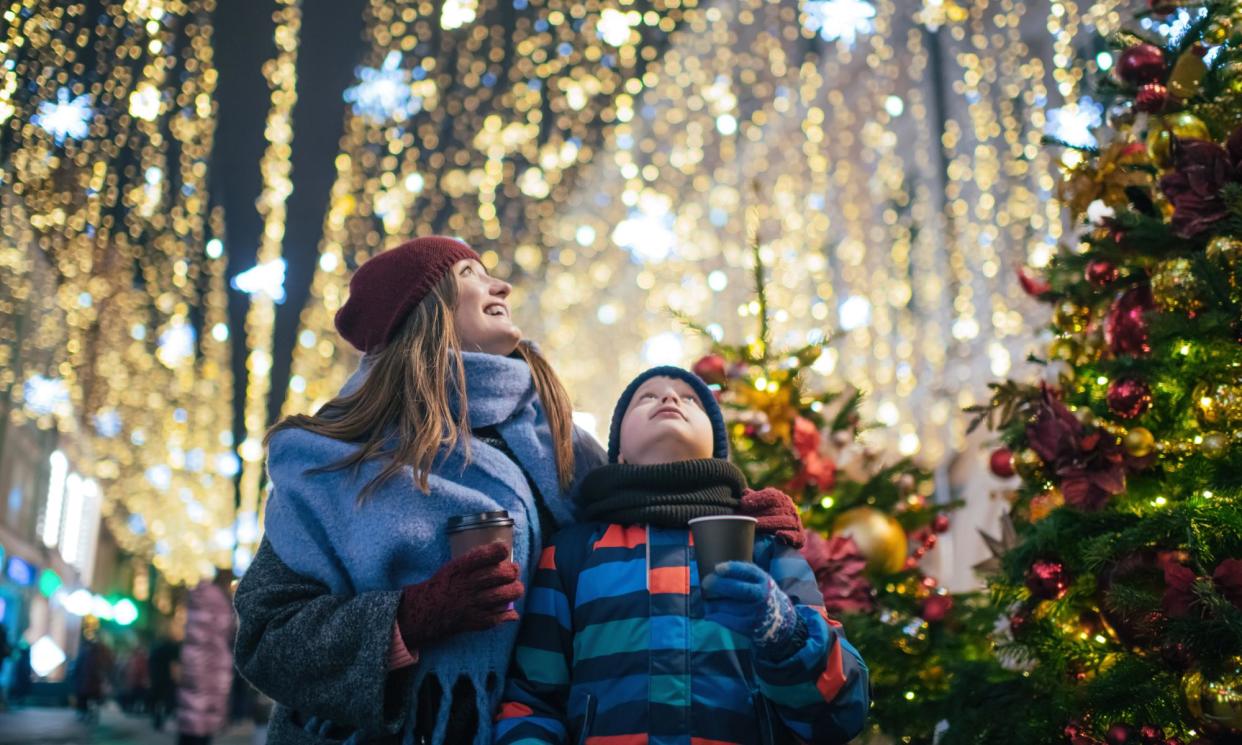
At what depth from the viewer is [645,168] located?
15.5 m

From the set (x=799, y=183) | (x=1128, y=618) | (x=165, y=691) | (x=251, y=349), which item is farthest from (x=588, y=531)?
(x=251, y=349)

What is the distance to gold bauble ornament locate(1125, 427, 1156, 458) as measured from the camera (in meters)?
2.77

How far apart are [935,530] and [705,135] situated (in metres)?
11.6

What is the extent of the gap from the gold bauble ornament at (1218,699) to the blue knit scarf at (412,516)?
4.28 feet

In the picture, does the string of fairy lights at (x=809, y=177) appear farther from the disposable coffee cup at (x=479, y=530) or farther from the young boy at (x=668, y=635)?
Answer: the disposable coffee cup at (x=479, y=530)

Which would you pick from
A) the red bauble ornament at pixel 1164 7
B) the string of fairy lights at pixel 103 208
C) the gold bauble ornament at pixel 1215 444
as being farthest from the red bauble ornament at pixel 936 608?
the string of fairy lights at pixel 103 208

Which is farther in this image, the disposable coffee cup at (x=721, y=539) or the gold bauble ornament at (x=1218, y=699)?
the gold bauble ornament at (x=1218, y=699)

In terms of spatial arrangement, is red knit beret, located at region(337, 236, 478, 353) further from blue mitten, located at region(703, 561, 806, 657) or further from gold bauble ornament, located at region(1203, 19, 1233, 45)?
gold bauble ornament, located at region(1203, 19, 1233, 45)

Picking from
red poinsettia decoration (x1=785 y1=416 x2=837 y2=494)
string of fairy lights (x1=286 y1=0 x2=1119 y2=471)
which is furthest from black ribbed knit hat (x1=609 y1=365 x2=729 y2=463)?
string of fairy lights (x1=286 y1=0 x2=1119 y2=471)

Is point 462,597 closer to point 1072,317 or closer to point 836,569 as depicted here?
point 836,569

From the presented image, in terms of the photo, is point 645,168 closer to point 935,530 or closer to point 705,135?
point 705,135

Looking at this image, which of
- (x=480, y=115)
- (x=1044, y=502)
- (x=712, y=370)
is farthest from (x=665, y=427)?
(x=480, y=115)

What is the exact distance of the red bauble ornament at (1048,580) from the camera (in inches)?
108

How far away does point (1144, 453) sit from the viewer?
278 centimetres
